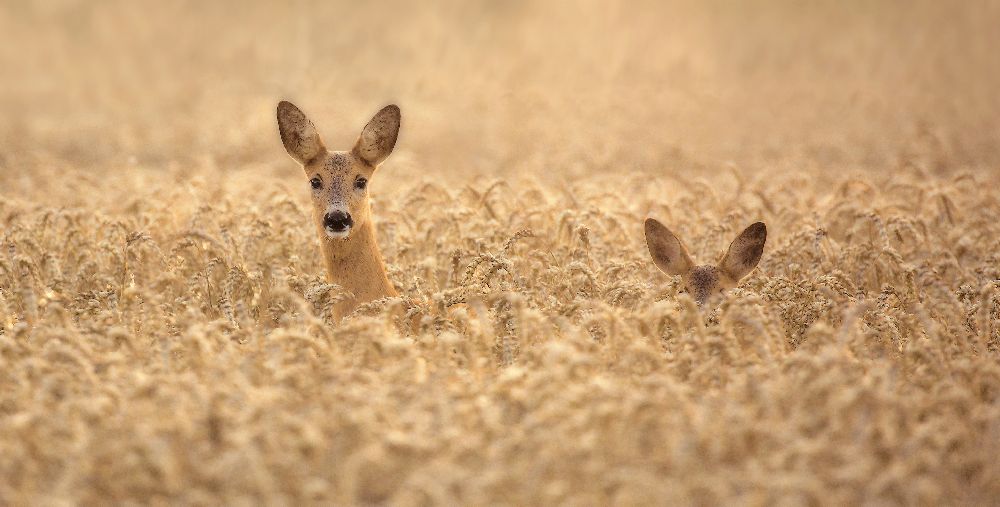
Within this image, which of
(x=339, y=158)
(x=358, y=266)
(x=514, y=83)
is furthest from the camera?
(x=514, y=83)

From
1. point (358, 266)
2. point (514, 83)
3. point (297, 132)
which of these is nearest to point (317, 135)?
point (297, 132)

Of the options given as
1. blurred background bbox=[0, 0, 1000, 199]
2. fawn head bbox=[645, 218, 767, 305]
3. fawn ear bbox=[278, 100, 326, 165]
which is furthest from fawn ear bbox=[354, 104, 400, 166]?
blurred background bbox=[0, 0, 1000, 199]

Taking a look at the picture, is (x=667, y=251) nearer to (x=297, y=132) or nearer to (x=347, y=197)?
(x=347, y=197)

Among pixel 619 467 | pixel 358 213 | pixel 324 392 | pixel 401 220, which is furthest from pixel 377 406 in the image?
pixel 401 220

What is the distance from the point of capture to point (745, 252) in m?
7.03

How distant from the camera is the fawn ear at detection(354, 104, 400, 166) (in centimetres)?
708

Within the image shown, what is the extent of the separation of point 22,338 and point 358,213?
2.19m

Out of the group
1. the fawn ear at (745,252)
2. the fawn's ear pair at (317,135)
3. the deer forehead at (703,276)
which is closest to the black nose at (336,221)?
the fawn's ear pair at (317,135)

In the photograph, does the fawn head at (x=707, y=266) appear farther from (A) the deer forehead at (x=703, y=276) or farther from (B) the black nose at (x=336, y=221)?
(B) the black nose at (x=336, y=221)

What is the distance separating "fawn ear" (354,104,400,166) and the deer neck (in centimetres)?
49

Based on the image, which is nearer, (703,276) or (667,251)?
(703,276)

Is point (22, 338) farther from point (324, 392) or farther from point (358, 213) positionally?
point (358, 213)

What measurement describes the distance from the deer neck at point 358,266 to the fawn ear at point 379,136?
493 millimetres

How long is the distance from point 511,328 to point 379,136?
1.43 m
